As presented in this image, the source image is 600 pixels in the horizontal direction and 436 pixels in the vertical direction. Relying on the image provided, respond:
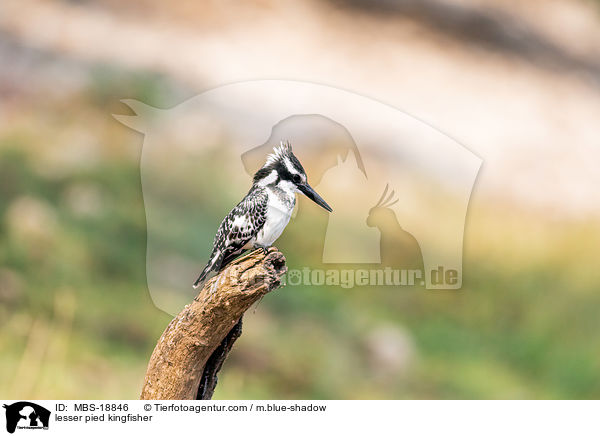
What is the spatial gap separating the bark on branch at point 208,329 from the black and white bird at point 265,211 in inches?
9.4

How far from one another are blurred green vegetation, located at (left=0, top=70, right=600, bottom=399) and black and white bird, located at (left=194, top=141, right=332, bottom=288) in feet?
3.50

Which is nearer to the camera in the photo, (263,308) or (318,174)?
(318,174)

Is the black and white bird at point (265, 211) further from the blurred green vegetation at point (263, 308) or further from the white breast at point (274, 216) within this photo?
the blurred green vegetation at point (263, 308)

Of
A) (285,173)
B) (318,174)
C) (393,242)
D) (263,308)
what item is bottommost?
(285,173)

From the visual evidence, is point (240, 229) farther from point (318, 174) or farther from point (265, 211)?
point (318, 174)

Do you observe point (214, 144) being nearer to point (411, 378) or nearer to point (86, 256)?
point (86, 256)

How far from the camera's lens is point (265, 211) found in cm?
211
